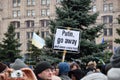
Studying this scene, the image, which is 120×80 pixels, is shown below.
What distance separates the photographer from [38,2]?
3103 inches

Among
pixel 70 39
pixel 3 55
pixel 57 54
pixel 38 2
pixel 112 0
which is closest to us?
pixel 70 39

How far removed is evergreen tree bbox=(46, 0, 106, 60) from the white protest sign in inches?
294

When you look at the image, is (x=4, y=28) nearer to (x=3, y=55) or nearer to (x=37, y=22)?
(x=37, y=22)

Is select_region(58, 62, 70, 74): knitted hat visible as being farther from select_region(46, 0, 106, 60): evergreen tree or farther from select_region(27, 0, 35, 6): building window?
select_region(27, 0, 35, 6): building window

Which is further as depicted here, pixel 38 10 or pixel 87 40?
pixel 38 10

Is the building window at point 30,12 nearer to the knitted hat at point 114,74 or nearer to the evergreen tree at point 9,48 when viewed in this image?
the evergreen tree at point 9,48

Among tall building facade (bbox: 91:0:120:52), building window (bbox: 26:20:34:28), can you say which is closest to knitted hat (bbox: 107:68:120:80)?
tall building facade (bbox: 91:0:120:52)

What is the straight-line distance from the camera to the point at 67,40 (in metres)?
12.2

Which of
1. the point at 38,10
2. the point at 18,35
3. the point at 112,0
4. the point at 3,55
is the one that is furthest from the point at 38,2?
the point at 3,55

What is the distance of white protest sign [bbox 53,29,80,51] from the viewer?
40.1 ft

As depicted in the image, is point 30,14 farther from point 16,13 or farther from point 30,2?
point 16,13

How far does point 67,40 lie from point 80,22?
8727mm

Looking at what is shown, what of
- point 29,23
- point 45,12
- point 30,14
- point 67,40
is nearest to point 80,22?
point 67,40

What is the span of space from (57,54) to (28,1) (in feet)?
198
